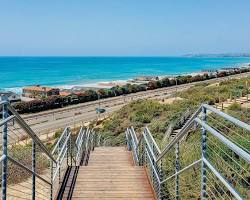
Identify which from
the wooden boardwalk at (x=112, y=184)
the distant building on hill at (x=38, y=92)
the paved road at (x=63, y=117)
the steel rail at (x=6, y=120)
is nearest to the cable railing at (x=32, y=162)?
the steel rail at (x=6, y=120)

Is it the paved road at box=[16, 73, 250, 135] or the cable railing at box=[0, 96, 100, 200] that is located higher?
the cable railing at box=[0, 96, 100, 200]

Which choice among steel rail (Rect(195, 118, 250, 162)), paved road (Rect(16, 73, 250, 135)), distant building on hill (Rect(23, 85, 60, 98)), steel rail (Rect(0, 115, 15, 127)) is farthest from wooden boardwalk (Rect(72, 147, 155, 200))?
distant building on hill (Rect(23, 85, 60, 98))

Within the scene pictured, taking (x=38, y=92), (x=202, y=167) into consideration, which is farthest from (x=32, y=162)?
(x=38, y=92)

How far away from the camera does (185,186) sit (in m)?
5.99

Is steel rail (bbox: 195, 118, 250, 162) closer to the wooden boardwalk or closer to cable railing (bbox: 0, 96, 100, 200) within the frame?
cable railing (bbox: 0, 96, 100, 200)

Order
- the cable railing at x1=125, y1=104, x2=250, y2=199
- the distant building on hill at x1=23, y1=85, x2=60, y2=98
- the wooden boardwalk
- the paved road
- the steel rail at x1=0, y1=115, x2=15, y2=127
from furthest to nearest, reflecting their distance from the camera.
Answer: the distant building on hill at x1=23, y1=85, x2=60, y2=98, the paved road, the wooden boardwalk, the steel rail at x1=0, y1=115, x2=15, y2=127, the cable railing at x1=125, y1=104, x2=250, y2=199

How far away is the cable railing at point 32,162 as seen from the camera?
3.26 meters

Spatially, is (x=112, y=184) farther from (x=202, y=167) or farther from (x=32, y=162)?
(x=202, y=167)

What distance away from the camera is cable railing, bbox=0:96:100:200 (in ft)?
10.7

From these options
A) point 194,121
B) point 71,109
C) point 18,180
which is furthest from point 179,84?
point 194,121

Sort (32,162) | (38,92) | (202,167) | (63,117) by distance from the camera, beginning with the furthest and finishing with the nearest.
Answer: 1. (38,92)
2. (63,117)
3. (32,162)
4. (202,167)

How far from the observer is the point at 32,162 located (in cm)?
445

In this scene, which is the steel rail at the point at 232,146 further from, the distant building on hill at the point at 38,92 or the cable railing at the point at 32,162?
the distant building on hill at the point at 38,92

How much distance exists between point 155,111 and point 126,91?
43474mm
